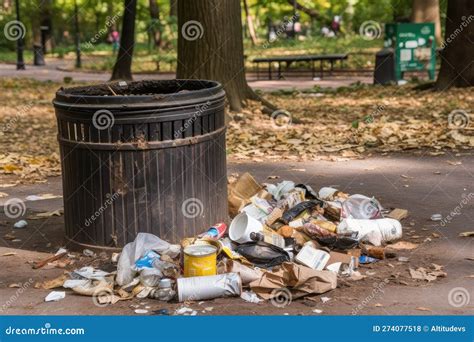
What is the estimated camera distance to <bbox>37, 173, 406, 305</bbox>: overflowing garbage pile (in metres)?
4.78

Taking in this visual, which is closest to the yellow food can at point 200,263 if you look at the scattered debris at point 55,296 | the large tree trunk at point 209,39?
the scattered debris at point 55,296

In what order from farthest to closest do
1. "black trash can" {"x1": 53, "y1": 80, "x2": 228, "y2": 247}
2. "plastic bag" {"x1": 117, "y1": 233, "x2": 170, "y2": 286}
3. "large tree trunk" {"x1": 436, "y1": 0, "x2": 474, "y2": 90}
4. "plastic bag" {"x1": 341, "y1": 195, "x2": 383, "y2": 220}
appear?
"large tree trunk" {"x1": 436, "y1": 0, "x2": 474, "y2": 90} → "plastic bag" {"x1": 341, "y1": 195, "x2": 383, "y2": 220} → "black trash can" {"x1": 53, "y1": 80, "x2": 228, "y2": 247} → "plastic bag" {"x1": 117, "y1": 233, "x2": 170, "y2": 286}

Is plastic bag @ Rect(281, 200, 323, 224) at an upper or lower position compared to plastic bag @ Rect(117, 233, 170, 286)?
upper

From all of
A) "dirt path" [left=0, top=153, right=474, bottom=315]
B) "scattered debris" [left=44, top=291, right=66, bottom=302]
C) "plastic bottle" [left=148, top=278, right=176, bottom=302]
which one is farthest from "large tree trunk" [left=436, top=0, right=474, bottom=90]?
"scattered debris" [left=44, top=291, right=66, bottom=302]

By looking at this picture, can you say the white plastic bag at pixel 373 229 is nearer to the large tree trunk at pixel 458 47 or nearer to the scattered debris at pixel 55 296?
the scattered debris at pixel 55 296

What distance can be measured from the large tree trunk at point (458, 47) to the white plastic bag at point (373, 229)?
914 cm

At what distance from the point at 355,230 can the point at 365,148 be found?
4.32 metres

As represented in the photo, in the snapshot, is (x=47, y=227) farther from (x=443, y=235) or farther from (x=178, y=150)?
(x=443, y=235)

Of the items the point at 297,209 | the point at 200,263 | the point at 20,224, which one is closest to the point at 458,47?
the point at 297,209

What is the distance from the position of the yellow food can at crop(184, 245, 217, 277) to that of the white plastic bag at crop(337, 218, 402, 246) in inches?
53.9

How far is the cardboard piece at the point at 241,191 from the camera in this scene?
664 cm

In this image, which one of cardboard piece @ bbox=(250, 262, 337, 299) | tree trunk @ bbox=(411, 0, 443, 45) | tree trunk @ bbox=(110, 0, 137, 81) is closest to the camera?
cardboard piece @ bbox=(250, 262, 337, 299)

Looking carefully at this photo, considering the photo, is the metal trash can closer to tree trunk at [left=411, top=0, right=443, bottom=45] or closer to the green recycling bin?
the green recycling bin

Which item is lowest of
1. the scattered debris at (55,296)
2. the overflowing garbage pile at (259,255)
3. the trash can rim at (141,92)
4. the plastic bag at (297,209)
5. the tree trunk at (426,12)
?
the scattered debris at (55,296)
